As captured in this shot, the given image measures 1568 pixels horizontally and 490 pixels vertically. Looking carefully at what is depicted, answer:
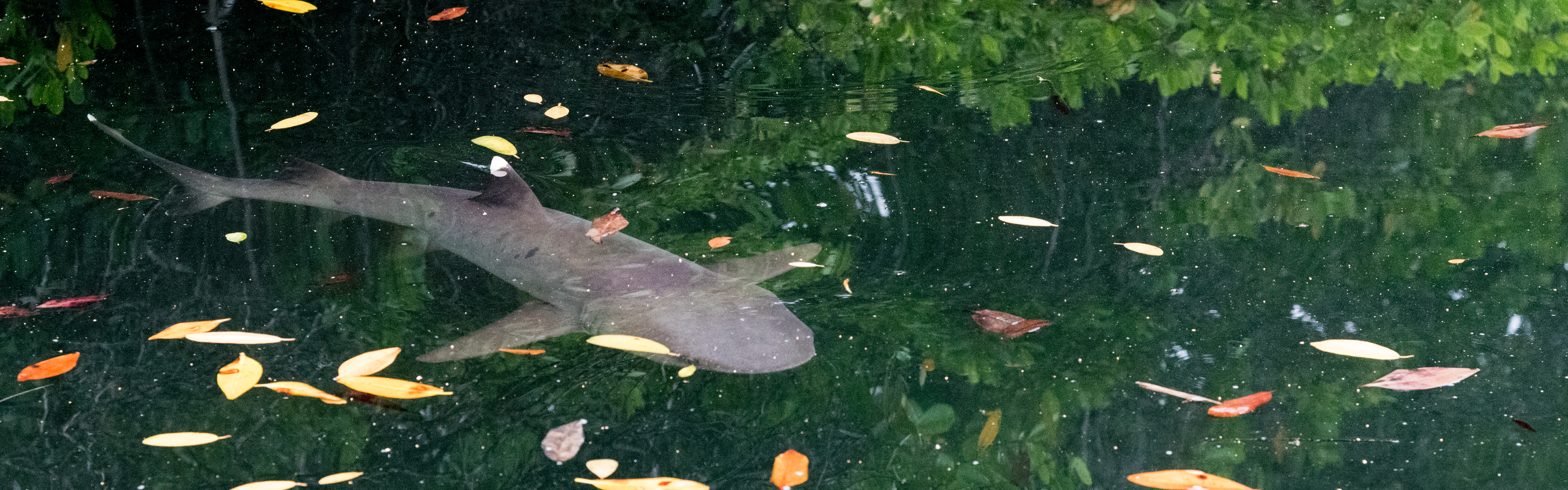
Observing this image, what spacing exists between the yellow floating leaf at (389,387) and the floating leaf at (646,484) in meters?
0.38

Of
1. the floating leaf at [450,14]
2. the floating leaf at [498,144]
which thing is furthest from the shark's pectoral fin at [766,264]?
the floating leaf at [450,14]

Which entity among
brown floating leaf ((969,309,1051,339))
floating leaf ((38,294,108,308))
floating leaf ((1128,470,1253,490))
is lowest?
floating leaf ((38,294,108,308))

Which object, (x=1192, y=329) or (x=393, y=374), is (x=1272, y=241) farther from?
(x=393, y=374)

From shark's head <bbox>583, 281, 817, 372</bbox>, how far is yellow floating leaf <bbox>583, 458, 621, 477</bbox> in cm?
31

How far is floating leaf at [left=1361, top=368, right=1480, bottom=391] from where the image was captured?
1.63 meters

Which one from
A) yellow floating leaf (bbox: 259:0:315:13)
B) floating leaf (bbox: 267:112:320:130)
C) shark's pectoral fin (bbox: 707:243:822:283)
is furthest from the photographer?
yellow floating leaf (bbox: 259:0:315:13)

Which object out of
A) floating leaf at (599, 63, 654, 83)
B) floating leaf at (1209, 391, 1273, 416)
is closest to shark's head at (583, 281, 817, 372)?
floating leaf at (1209, 391, 1273, 416)

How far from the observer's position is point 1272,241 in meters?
2.16

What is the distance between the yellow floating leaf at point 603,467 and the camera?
4.84 ft

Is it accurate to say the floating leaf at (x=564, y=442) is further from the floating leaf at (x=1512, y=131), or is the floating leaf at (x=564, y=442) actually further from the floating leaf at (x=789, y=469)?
the floating leaf at (x=1512, y=131)

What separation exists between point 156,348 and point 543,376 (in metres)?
0.74

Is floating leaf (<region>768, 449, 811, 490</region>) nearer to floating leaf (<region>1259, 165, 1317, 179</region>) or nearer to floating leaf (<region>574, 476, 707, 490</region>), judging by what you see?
floating leaf (<region>574, 476, 707, 490</region>)

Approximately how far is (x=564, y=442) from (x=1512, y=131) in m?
2.85

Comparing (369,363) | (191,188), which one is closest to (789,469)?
(369,363)
